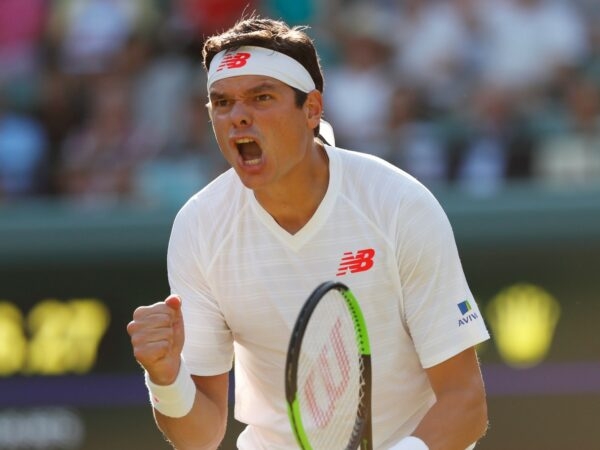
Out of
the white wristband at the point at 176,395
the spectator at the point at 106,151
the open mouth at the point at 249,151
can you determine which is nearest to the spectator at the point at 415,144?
the spectator at the point at 106,151

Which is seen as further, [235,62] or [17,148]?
[17,148]

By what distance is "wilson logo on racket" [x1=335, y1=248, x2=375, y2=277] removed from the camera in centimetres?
406

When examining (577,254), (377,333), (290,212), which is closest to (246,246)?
(290,212)

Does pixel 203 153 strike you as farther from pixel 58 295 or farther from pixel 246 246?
pixel 246 246

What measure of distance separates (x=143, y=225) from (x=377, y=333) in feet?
12.7

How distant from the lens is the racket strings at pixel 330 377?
159 inches

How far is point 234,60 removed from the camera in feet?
13.4

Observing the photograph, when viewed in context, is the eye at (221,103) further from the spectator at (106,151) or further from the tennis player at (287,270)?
the spectator at (106,151)

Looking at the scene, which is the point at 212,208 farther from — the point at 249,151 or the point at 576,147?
the point at 576,147

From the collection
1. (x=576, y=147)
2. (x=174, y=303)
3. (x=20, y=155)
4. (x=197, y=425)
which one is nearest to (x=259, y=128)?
(x=174, y=303)

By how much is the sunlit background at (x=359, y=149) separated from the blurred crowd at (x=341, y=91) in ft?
0.04

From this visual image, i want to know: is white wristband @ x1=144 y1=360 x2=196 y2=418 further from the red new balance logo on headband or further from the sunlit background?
the sunlit background

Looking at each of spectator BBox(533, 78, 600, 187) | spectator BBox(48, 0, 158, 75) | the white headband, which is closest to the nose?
the white headband

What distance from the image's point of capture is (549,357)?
7.61 m
